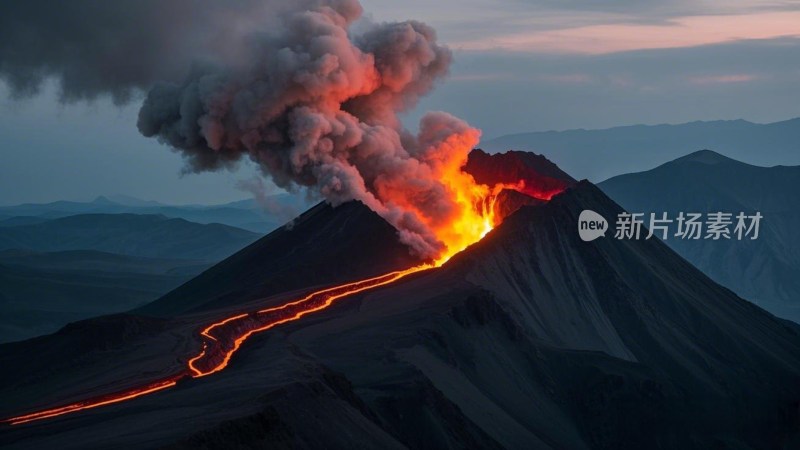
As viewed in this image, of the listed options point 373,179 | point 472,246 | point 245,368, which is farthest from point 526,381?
point 373,179

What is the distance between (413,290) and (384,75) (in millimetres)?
26743

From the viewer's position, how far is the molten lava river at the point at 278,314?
54.1m

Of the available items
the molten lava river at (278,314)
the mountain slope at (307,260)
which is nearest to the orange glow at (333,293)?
the molten lava river at (278,314)

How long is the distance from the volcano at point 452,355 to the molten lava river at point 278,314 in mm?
939

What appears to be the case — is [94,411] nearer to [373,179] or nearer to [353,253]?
[353,253]

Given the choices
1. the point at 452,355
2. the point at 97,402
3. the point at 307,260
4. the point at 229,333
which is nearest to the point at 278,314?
the point at 229,333

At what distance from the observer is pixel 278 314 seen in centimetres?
7362

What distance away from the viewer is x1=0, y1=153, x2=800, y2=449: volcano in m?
50.9

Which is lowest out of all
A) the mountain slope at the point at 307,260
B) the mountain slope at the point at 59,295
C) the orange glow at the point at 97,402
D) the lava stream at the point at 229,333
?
the orange glow at the point at 97,402

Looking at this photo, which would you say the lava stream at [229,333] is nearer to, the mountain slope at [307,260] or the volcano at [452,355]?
the volcano at [452,355]

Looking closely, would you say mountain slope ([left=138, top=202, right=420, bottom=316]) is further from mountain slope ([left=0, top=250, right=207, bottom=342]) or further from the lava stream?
mountain slope ([left=0, top=250, right=207, bottom=342])

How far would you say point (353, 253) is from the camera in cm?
9006

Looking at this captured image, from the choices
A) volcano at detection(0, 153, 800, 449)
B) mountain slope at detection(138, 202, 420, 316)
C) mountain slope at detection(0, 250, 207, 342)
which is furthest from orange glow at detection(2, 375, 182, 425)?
mountain slope at detection(0, 250, 207, 342)

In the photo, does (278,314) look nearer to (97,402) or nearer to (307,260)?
(307,260)
